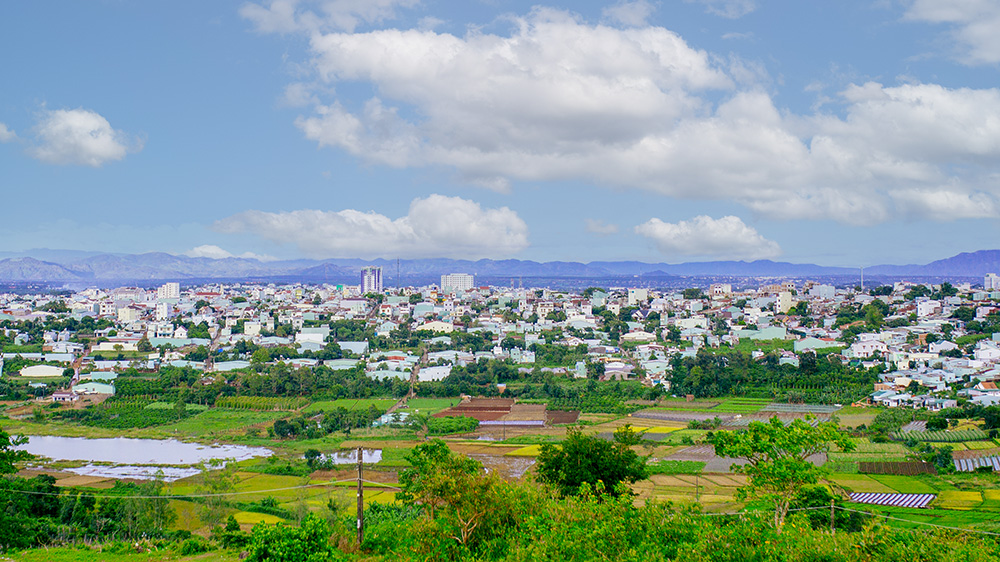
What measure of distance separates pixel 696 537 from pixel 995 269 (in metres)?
171

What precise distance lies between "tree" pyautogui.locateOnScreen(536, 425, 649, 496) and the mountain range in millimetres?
112105

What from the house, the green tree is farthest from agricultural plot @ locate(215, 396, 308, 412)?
the green tree

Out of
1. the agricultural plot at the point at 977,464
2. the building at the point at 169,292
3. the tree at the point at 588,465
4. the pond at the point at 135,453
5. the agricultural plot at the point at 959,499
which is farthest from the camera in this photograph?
the building at the point at 169,292

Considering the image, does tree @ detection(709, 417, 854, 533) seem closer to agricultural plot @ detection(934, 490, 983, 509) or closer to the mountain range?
agricultural plot @ detection(934, 490, 983, 509)

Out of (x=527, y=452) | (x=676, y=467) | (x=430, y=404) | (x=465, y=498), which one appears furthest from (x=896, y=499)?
(x=430, y=404)

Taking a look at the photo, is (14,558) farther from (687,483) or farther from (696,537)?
(687,483)

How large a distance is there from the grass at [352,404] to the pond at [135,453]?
4814 mm

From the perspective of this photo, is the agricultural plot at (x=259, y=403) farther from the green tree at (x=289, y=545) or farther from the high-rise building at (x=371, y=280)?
the high-rise building at (x=371, y=280)

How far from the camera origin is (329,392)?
87.9 feet

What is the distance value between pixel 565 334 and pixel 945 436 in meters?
24.8

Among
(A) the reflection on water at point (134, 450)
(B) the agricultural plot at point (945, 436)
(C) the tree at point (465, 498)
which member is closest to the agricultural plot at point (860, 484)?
(B) the agricultural plot at point (945, 436)

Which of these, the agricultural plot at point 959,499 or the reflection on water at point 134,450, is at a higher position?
the agricultural plot at point 959,499

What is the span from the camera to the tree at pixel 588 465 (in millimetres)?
11914

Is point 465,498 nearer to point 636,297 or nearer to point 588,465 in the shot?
point 588,465
